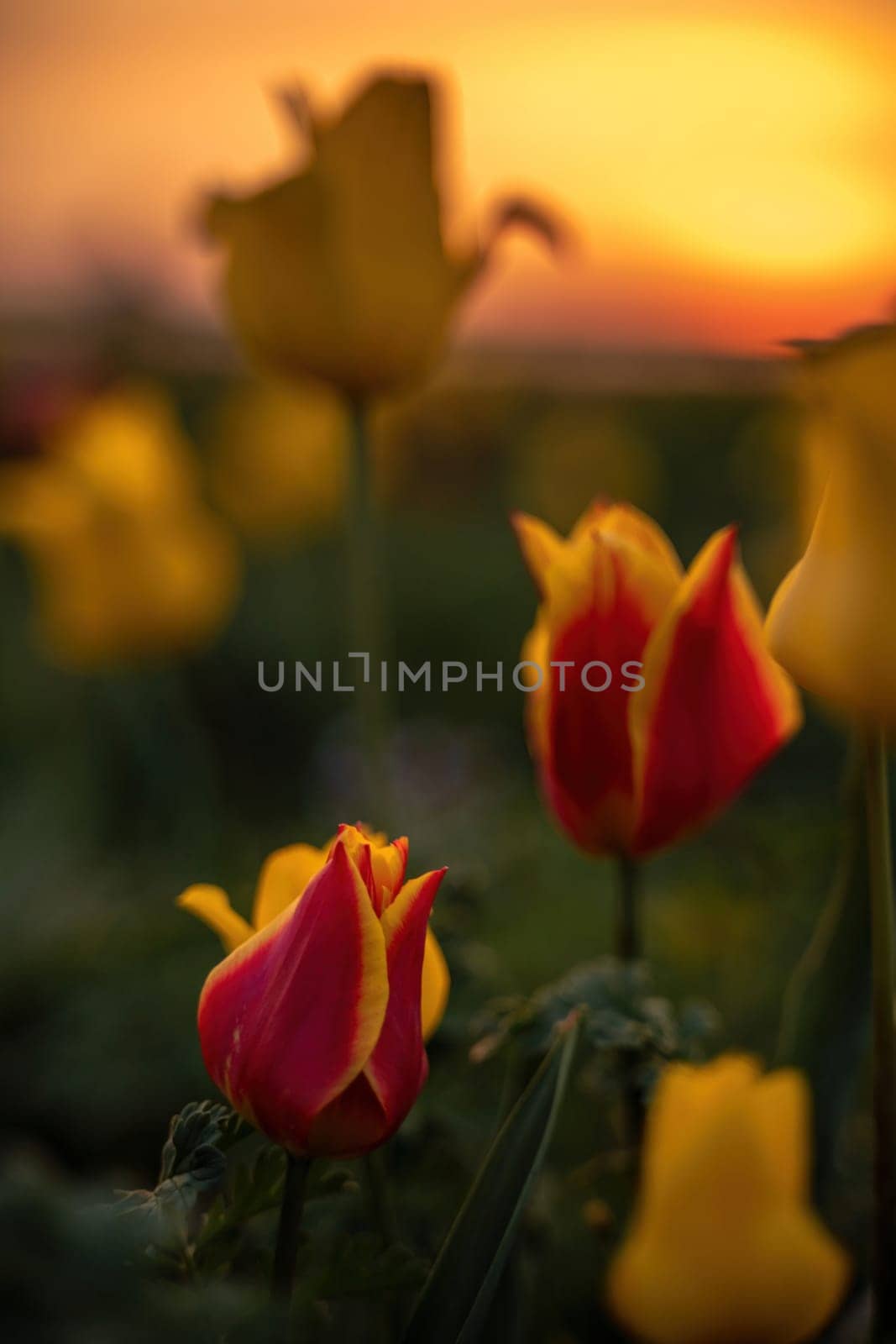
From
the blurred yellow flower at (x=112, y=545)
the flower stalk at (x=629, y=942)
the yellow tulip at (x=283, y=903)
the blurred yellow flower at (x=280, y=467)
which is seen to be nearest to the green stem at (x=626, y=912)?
the flower stalk at (x=629, y=942)

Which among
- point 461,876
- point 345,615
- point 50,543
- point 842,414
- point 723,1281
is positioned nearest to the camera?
point 842,414

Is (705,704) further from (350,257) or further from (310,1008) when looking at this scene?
(350,257)

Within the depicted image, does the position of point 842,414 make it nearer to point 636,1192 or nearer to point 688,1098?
point 688,1098

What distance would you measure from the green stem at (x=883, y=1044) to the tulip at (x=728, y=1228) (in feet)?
0.09

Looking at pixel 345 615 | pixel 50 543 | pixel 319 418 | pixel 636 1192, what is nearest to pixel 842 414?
pixel 636 1192

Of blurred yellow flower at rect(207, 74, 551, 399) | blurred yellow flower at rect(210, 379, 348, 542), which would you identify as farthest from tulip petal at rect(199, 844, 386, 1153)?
blurred yellow flower at rect(210, 379, 348, 542)

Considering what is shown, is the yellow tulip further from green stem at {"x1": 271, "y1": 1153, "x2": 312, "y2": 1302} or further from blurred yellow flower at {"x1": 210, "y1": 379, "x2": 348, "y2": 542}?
blurred yellow flower at {"x1": 210, "y1": 379, "x2": 348, "y2": 542}

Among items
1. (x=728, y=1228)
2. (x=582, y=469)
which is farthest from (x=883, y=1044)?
(x=582, y=469)

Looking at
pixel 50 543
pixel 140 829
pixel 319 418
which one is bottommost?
pixel 140 829

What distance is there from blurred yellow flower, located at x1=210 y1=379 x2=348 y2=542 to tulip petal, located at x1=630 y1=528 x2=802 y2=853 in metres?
2.17

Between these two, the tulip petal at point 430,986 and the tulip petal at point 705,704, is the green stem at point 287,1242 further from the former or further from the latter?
the tulip petal at point 705,704

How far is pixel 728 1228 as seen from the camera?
417 mm

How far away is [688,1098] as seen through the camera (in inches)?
16.6

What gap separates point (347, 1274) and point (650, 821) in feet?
0.64
